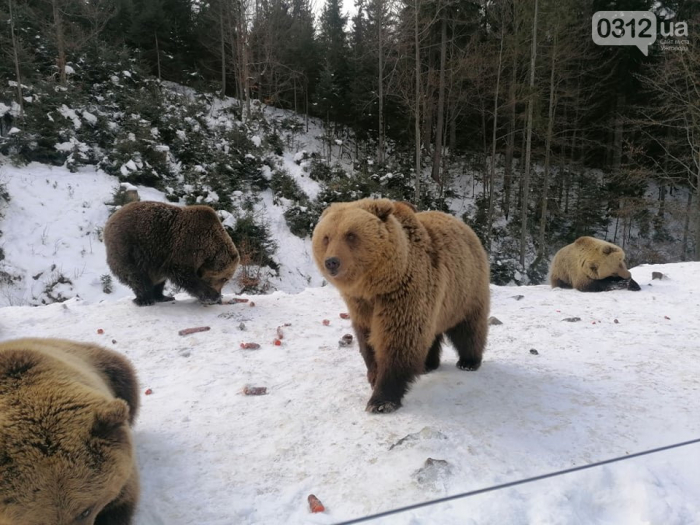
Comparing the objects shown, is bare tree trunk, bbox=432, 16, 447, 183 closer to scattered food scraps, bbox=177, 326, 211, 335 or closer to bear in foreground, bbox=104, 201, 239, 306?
bear in foreground, bbox=104, 201, 239, 306

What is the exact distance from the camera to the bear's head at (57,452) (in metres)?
1.86

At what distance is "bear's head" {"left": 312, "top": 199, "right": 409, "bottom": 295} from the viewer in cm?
335

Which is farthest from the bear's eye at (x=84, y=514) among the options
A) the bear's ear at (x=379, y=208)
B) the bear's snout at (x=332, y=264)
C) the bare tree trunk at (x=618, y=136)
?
the bare tree trunk at (x=618, y=136)

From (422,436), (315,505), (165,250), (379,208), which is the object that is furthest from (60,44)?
(315,505)

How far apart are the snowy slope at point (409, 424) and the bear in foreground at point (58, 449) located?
1.65ft

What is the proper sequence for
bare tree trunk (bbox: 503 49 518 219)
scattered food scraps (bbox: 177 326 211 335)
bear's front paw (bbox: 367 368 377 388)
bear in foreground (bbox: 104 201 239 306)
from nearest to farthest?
bear's front paw (bbox: 367 368 377 388)
scattered food scraps (bbox: 177 326 211 335)
bear in foreground (bbox: 104 201 239 306)
bare tree trunk (bbox: 503 49 518 219)

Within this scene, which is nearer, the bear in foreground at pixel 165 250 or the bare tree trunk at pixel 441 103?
the bear in foreground at pixel 165 250

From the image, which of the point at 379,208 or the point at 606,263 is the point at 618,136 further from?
the point at 379,208

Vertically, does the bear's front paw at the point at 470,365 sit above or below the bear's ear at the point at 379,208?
below

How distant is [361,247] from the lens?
3.39m

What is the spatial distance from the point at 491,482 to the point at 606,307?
5979 millimetres

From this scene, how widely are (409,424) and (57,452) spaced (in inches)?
90.7

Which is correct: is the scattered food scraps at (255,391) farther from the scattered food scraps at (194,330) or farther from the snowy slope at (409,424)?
the scattered food scraps at (194,330)

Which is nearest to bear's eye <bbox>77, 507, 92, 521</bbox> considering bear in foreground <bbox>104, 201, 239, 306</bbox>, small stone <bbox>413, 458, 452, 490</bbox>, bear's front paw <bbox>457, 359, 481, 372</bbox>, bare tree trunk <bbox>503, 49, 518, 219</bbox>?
small stone <bbox>413, 458, 452, 490</bbox>
